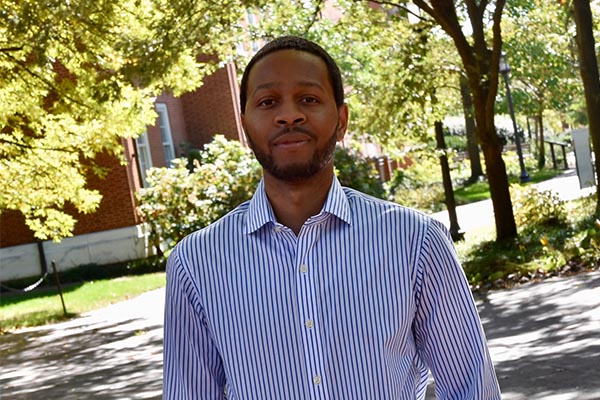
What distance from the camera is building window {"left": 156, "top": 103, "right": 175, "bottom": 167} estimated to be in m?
33.3

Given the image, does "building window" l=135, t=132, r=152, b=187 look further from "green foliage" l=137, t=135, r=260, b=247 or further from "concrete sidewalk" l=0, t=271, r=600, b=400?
"concrete sidewalk" l=0, t=271, r=600, b=400

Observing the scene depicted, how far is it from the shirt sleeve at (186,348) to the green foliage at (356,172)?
82.7 feet

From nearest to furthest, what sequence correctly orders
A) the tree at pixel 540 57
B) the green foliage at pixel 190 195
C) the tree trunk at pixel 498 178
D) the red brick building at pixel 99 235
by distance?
the tree trunk at pixel 498 178 < the red brick building at pixel 99 235 < the green foliage at pixel 190 195 < the tree at pixel 540 57

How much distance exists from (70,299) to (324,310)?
2047 centimetres

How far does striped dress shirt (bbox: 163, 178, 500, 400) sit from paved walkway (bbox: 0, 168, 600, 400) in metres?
5.69

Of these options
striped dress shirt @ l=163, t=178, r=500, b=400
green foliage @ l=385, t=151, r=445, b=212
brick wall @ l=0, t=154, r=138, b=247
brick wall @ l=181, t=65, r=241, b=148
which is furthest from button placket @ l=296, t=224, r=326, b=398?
brick wall @ l=181, t=65, r=241, b=148

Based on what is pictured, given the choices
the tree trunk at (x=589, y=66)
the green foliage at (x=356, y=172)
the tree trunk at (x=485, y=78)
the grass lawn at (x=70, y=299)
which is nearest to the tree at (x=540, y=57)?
the green foliage at (x=356, y=172)

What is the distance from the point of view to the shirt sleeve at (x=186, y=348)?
293cm

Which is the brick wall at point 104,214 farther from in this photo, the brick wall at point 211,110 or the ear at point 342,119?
the ear at point 342,119

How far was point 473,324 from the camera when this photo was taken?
2934 millimetres

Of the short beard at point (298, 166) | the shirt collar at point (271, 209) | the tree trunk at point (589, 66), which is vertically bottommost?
the shirt collar at point (271, 209)

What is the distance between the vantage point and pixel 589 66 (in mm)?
20531

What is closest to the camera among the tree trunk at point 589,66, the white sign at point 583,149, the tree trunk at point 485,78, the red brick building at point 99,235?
the tree trunk at point 485,78

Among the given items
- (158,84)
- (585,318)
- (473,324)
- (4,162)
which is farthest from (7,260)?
(473,324)
